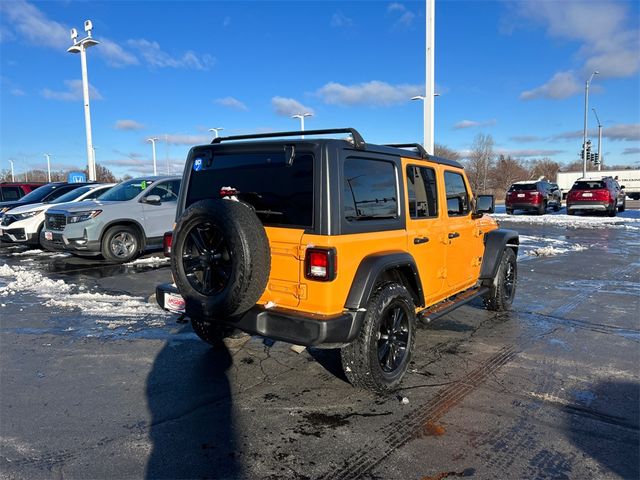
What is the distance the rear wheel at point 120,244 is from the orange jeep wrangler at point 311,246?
6.43 meters

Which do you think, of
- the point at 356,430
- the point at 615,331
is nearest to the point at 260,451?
the point at 356,430

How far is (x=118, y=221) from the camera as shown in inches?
393

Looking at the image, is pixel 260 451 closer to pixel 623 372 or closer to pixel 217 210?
pixel 217 210

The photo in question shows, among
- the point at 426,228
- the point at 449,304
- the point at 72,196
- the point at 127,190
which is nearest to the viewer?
the point at 426,228

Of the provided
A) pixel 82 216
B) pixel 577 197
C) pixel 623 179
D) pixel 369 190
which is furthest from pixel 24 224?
pixel 623 179

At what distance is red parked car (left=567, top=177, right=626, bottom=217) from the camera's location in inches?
899

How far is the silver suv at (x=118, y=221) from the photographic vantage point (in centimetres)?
962

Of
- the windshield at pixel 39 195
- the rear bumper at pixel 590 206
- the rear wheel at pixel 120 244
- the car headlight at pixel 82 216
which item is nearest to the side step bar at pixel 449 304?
the rear wheel at pixel 120 244

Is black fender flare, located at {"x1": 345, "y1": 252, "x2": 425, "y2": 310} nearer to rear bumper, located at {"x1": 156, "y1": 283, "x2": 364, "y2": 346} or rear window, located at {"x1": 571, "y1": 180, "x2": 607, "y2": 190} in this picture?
rear bumper, located at {"x1": 156, "y1": 283, "x2": 364, "y2": 346}

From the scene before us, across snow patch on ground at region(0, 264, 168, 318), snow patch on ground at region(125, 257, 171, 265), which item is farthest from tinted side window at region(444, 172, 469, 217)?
snow patch on ground at region(125, 257, 171, 265)

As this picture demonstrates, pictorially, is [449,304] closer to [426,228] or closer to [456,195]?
[426,228]

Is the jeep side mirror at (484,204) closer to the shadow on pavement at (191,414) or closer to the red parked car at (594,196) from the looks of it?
the shadow on pavement at (191,414)

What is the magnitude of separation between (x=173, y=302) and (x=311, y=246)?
4.97 feet

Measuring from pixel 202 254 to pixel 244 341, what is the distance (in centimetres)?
176
